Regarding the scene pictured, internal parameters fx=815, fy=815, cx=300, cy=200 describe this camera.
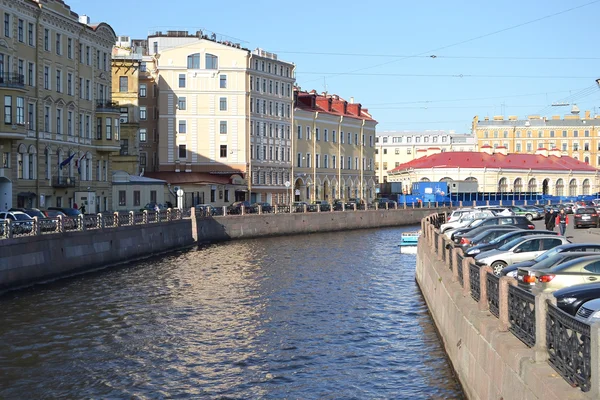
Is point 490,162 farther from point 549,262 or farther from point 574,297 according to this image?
point 574,297

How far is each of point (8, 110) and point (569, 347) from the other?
39368 millimetres

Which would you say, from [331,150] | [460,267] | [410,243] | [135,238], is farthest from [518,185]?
[460,267]

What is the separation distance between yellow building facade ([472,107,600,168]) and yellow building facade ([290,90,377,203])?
43.9 m

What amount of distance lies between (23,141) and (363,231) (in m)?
31.0

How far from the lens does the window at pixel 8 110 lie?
42.5m

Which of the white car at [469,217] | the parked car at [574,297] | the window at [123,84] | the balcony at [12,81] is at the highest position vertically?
the window at [123,84]

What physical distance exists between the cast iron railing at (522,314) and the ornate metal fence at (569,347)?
Result: 66 centimetres

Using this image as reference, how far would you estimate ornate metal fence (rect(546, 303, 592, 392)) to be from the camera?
7934 mm

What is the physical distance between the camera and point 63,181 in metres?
49.8

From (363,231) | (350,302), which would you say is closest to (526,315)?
(350,302)

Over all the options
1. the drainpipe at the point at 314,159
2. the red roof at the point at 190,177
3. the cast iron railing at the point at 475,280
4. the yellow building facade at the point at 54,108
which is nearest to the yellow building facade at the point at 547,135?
the drainpipe at the point at 314,159

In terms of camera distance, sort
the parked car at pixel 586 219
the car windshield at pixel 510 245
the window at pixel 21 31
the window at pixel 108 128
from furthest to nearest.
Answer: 1. the window at pixel 108 128
2. the parked car at pixel 586 219
3. the window at pixel 21 31
4. the car windshield at pixel 510 245

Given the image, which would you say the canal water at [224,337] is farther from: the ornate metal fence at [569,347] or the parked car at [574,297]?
the ornate metal fence at [569,347]

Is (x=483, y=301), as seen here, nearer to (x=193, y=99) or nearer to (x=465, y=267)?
(x=465, y=267)
